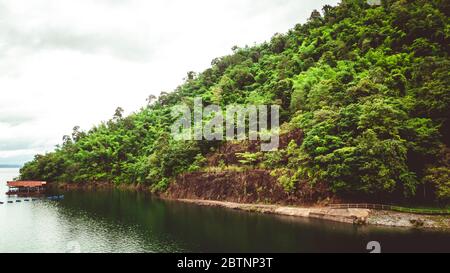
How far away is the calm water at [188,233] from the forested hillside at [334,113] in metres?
8.56

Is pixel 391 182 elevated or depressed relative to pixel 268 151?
depressed

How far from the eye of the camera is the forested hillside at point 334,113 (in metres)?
45.3

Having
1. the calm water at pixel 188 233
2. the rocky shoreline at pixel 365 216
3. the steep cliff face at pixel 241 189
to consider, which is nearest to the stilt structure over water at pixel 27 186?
the calm water at pixel 188 233

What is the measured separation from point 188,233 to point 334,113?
92.2ft

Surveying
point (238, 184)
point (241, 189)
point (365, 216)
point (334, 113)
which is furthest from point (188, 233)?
point (334, 113)

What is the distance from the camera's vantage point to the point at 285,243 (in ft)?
114

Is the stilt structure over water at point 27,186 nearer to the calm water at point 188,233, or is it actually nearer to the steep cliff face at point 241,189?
the calm water at point 188,233

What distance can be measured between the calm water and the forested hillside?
28.1ft

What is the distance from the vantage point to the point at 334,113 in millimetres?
52062

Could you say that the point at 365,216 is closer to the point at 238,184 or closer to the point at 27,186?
the point at 238,184
